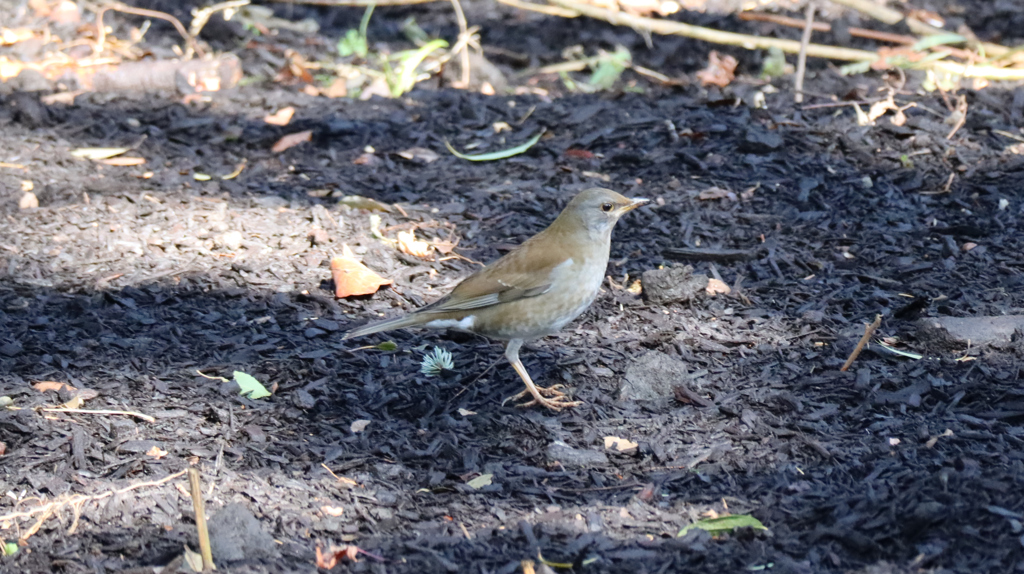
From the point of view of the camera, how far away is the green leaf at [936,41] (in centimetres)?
857

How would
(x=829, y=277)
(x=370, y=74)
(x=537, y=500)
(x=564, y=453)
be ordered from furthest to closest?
(x=370, y=74)
(x=829, y=277)
(x=564, y=453)
(x=537, y=500)

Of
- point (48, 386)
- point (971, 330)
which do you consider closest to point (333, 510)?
point (48, 386)

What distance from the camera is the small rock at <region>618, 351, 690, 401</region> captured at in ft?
15.4

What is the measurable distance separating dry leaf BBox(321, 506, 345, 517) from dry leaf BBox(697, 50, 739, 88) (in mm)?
5715

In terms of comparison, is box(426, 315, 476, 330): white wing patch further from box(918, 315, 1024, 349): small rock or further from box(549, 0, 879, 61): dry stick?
box(549, 0, 879, 61): dry stick

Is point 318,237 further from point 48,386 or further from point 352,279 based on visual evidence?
point 48,386

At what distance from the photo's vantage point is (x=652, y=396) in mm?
4695

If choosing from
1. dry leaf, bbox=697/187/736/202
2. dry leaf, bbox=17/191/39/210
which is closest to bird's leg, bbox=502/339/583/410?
dry leaf, bbox=697/187/736/202

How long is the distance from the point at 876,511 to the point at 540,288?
6.36 ft

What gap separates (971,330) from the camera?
4.82 metres

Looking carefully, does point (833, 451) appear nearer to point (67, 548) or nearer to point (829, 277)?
point (829, 277)

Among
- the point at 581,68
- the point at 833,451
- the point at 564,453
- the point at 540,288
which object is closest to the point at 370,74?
the point at 581,68

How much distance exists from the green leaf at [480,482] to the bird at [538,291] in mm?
637

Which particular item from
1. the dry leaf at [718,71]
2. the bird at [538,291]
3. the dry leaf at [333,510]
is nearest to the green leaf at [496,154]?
the dry leaf at [718,71]
